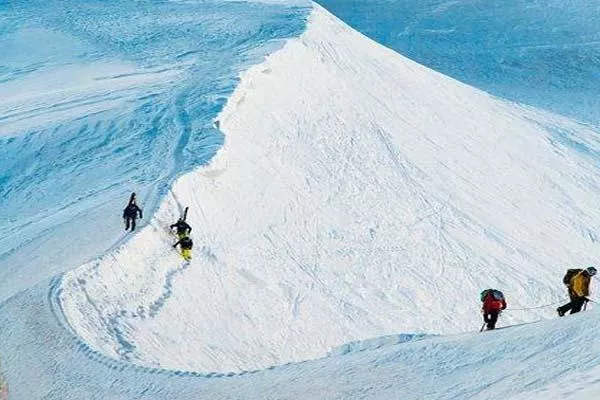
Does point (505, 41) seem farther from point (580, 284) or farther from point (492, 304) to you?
point (580, 284)

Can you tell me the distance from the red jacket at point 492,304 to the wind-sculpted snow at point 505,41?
34042 mm

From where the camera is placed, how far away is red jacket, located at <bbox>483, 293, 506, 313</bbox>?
46.8 ft

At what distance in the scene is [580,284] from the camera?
45.4 ft

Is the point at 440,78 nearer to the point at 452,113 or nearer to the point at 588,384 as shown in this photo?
the point at 452,113

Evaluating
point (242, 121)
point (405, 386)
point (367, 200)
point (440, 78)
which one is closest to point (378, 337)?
point (405, 386)

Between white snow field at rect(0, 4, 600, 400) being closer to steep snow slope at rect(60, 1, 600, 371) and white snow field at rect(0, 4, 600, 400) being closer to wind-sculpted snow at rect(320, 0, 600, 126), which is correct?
steep snow slope at rect(60, 1, 600, 371)

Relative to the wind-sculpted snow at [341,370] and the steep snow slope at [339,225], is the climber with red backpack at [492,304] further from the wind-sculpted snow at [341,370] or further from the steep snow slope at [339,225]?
the steep snow slope at [339,225]

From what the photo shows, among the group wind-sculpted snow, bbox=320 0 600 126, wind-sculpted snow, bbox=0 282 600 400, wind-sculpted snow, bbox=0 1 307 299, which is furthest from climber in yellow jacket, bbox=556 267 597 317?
wind-sculpted snow, bbox=320 0 600 126

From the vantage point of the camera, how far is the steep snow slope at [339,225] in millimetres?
16797

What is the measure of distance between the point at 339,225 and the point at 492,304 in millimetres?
10063

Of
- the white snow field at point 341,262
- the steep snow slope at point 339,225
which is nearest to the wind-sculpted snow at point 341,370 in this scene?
the white snow field at point 341,262

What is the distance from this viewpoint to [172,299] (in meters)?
17.1

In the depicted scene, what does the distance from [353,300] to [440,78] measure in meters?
23.5

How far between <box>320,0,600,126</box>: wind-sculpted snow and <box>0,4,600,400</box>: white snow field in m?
12.3
